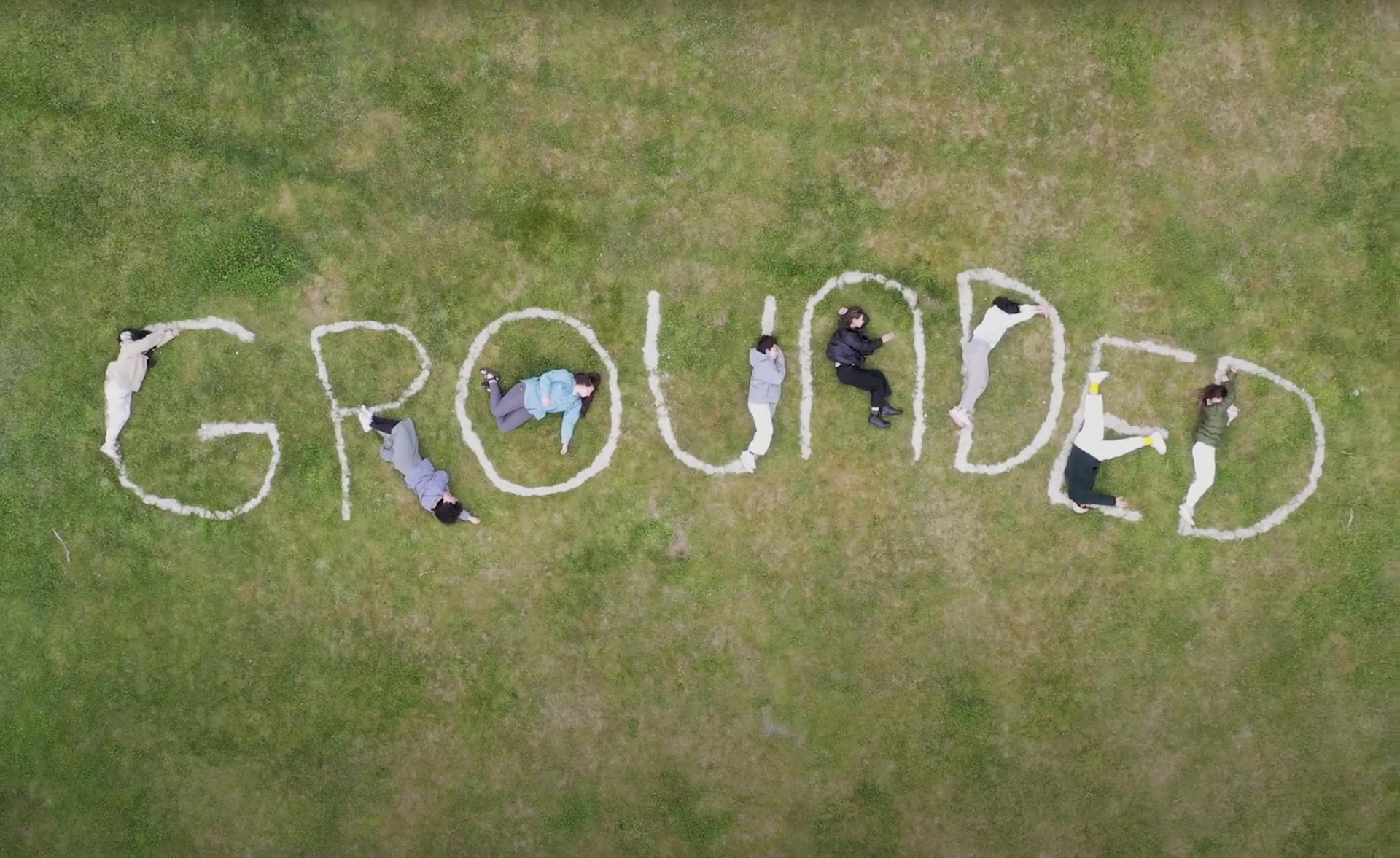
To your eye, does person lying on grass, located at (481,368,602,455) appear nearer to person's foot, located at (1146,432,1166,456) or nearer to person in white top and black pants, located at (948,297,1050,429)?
person in white top and black pants, located at (948,297,1050,429)

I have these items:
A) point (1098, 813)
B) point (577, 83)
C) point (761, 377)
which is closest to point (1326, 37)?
point (761, 377)

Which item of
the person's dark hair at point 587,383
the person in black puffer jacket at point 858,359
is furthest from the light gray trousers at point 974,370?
the person's dark hair at point 587,383

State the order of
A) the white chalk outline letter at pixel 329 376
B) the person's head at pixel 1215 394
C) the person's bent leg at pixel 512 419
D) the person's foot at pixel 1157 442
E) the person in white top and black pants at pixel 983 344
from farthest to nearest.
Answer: the white chalk outline letter at pixel 329 376 < the person's bent leg at pixel 512 419 < the person's foot at pixel 1157 442 < the person in white top and black pants at pixel 983 344 < the person's head at pixel 1215 394

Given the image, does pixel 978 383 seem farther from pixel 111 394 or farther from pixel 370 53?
pixel 111 394

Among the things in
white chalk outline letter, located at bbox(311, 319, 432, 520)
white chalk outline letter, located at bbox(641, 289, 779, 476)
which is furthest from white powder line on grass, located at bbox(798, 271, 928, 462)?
white chalk outline letter, located at bbox(311, 319, 432, 520)

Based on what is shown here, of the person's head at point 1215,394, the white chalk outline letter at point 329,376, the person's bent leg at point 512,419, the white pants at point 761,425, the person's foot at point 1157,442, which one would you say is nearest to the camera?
the person's head at point 1215,394

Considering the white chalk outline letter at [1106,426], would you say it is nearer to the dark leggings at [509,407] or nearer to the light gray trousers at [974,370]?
the light gray trousers at [974,370]

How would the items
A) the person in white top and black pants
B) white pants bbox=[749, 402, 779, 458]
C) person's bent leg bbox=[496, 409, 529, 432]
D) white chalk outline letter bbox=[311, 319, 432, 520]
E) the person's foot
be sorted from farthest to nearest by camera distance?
1. white chalk outline letter bbox=[311, 319, 432, 520]
2. person's bent leg bbox=[496, 409, 529, 432]
3. white pants bbox=[749, 402, 779, 458]
4. the person's foot
5. the person in white top and black pants

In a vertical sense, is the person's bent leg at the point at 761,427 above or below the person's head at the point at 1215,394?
below
